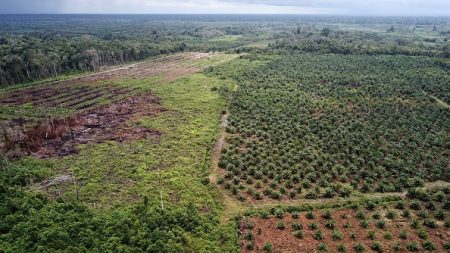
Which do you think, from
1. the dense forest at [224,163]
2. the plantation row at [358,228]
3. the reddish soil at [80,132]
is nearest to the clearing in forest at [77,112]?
the reddish soil at [80,132]

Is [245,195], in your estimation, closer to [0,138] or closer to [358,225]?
[358,225]

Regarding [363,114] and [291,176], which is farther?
[363,114]

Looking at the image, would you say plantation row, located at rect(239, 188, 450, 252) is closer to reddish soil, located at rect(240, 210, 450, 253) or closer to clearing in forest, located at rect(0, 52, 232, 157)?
reddish soil, located at rect(240, 210, 450, 253)

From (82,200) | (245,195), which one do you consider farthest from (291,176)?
(82,200)

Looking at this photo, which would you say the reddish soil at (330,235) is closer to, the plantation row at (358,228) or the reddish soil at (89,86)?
the plantation row at (358,228)

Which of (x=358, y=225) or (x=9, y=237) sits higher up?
(x=9, y=237)

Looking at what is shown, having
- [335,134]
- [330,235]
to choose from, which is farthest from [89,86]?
[330,235]
